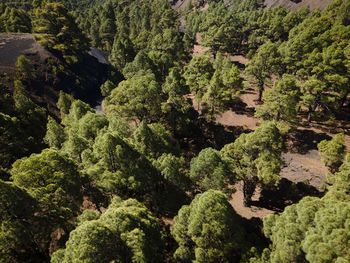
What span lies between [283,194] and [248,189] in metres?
8.12

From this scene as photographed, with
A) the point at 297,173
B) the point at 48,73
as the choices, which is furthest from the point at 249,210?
the point at 48,73

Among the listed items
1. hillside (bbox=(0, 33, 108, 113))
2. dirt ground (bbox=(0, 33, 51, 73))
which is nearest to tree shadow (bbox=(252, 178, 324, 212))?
hillside (bbox=(0, 33, 108, 113))

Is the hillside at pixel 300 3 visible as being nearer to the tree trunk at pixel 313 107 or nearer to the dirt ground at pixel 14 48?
the tree trunk at pixel 313 107

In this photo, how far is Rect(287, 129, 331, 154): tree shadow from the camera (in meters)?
41.2

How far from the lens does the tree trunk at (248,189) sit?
32.5 metres

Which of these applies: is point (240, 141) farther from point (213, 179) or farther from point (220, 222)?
point (220, 222)

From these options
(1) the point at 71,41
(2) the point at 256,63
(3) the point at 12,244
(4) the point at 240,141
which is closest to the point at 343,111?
(2) the point at 256,63

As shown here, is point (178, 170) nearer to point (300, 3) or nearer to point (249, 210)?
point (249, 210)

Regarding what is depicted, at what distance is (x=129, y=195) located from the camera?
2941cm

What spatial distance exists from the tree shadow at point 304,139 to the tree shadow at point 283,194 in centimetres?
827

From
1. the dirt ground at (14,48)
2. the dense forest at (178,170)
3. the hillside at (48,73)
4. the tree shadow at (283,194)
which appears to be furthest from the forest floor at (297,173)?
the dirt ground at (14,48)

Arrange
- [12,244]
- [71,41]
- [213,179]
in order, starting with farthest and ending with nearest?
[71,41], [213,179], [12,244]

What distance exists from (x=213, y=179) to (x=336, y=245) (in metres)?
14.0

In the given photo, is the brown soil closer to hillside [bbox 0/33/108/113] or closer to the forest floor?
the forest floor
